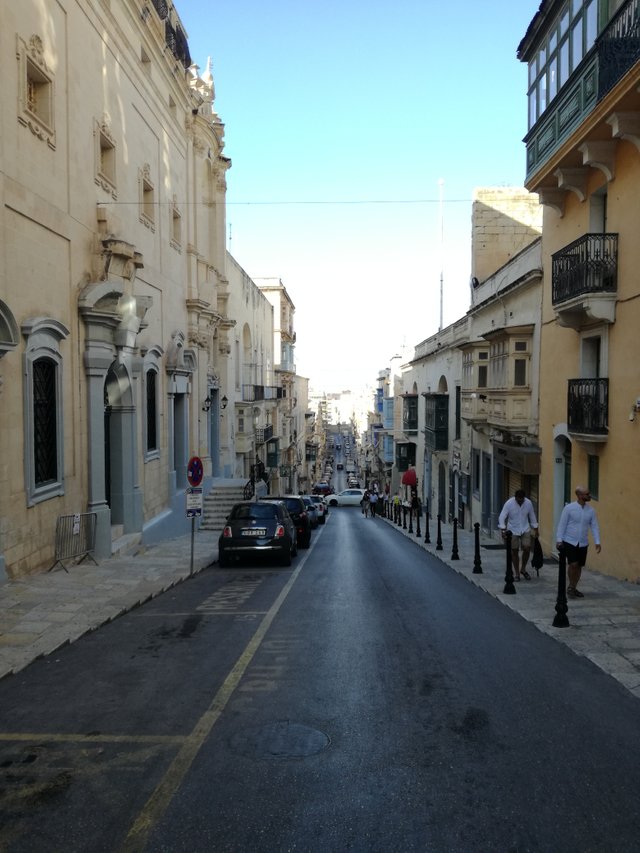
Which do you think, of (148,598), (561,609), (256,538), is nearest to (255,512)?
(256,538)

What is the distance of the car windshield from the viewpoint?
1570 cm

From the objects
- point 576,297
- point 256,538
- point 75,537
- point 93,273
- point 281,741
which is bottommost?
point 256,538

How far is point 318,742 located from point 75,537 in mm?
9585

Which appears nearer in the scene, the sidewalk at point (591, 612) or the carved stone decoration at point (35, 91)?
the sidewalk at point (591, 612)

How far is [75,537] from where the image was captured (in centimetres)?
1347

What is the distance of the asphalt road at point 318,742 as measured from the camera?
3.95m

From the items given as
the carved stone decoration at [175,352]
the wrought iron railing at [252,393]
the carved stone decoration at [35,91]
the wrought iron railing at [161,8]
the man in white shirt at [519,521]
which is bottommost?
the man in white shirt at [519,521]

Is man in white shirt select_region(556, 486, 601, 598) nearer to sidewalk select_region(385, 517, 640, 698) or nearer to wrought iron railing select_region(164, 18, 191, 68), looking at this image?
sidewalk select_region(385, 517, 640, 698)

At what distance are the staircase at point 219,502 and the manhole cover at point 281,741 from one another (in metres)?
20.0

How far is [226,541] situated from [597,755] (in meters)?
11.1

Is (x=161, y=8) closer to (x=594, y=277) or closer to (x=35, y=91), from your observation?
(x=35, y=91)

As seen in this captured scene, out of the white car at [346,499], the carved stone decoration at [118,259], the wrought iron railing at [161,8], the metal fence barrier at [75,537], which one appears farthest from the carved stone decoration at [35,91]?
the white car at [346,499]

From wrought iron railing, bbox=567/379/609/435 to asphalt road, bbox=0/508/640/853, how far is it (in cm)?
588

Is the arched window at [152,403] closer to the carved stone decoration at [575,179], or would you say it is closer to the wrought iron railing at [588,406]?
the wrought iron railing at [588,406]
